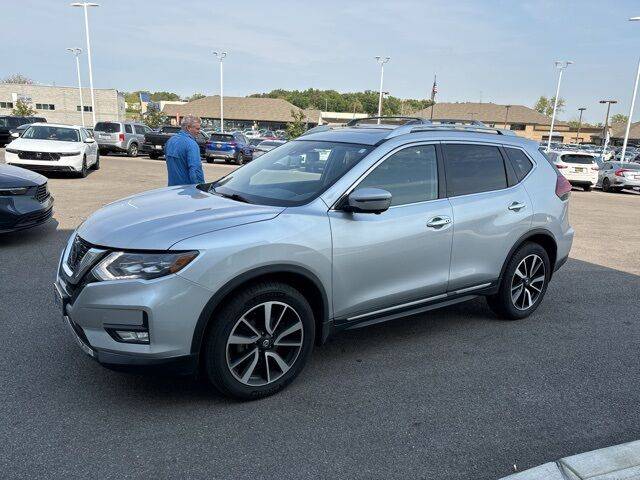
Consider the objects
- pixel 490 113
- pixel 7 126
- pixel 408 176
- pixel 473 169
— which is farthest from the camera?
pixel 490 113

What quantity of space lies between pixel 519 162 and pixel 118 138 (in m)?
23.5

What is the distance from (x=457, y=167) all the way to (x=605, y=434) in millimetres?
2283

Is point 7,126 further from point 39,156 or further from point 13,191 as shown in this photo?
point 13,191

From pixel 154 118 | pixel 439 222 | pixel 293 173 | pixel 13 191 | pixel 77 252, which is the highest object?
pixel 293 173

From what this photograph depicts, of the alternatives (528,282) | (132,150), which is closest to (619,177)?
(528,282)

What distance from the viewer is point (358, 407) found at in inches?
135

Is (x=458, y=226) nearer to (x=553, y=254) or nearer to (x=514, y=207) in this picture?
(x=514, y=207)

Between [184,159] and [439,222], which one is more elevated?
[184,159]

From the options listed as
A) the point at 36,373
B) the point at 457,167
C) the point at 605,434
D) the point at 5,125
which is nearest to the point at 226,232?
the point at 36,373

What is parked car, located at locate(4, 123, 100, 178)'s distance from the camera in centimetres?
1391

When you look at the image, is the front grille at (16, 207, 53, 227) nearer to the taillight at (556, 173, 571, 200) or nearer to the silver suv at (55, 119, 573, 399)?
the silver suv at (55, 119, 573, 399)

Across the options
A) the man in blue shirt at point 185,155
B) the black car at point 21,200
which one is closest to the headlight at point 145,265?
the man in blue shirt at point 185,155

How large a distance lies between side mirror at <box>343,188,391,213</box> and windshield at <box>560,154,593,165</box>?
21.2 metres

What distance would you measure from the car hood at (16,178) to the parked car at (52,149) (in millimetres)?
7047
